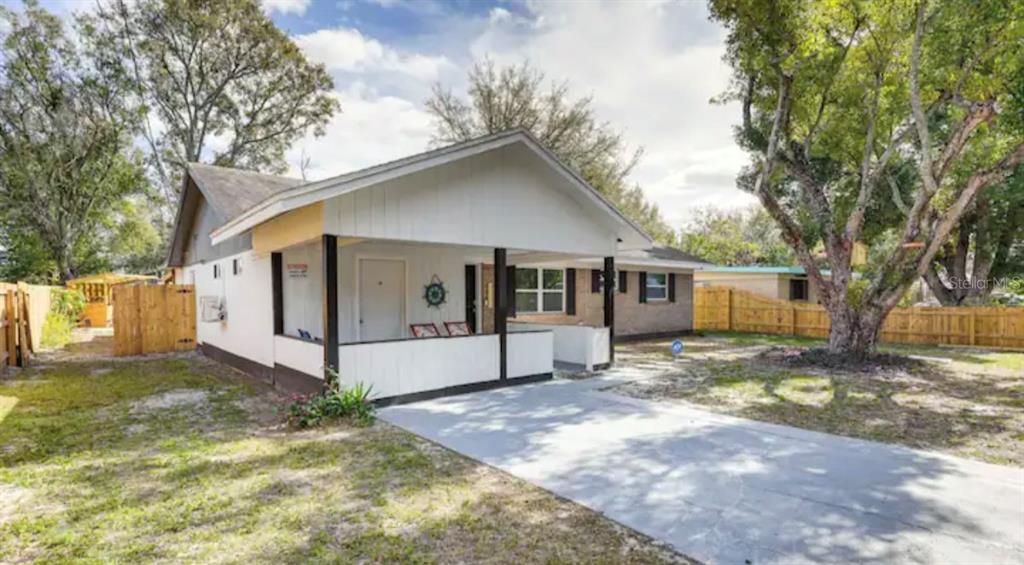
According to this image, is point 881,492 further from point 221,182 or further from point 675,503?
point 221,182

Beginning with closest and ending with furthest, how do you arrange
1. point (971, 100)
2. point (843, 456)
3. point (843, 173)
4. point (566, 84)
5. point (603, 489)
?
1. point (603, 489)
2. point (843, 456)
3. point (971, 100)
4. point (843, 173)
5. point (566, 84)

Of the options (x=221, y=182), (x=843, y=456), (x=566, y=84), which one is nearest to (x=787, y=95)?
(x=843, y=456)

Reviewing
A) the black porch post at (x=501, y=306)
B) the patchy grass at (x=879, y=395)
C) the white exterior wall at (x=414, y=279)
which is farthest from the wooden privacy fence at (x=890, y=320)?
the black porch post at (x=501, y=306)

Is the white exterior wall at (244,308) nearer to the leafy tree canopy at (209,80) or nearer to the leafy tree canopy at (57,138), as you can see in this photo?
the leafy tree canopy at (209,80)

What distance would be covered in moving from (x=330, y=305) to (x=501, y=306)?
276 centimetres

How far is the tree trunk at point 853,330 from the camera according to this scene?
10.8m

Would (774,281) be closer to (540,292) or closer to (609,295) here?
(540,292)

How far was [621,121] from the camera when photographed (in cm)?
2520

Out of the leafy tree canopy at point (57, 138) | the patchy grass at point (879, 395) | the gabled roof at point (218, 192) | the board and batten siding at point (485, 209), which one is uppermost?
the leafy tree canopy at point (57, 138)

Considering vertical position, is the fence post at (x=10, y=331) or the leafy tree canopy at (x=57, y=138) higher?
the leafy tree canopy at (x=57, y=138)

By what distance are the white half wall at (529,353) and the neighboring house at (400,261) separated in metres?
0.02

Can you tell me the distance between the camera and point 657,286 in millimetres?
17219

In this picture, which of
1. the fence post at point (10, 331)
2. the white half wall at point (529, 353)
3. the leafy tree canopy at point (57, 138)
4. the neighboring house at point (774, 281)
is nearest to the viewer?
the white half wall at point (529, 353)

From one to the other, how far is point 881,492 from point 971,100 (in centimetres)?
887
